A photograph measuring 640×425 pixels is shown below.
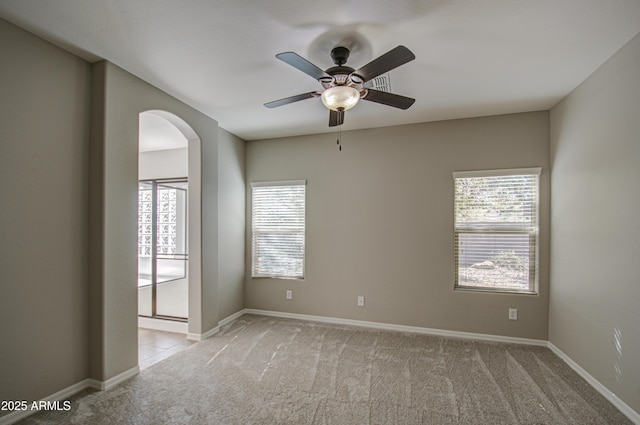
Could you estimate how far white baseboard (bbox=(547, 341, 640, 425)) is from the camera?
7.41 feet

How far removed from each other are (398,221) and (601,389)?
2436mm

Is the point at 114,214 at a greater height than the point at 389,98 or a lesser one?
lesser

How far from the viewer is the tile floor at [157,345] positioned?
129 inches

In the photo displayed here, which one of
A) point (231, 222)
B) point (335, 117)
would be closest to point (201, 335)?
point (231, 222)

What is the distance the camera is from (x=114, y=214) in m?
2.70

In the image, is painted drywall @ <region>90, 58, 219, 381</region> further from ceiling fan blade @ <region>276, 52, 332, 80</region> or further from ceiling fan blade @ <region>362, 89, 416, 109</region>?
ceiling fan blade @ <region>362, 89, 416, 109</region>

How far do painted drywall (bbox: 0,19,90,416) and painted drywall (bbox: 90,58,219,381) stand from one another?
0.10 m

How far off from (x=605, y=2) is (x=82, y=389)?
4.66 meters

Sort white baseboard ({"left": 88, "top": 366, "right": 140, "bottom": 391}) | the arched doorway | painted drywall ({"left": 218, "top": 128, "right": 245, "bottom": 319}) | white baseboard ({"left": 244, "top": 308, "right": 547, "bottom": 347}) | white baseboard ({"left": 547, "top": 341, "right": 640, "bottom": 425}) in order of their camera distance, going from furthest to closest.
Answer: the arched doorway < painted drywall ({"left": 218, "top": 128, "right": 245, "bottom": 319}) < white baseboard ({"left": 244, "top": 308, "right": 547, "bottom": 347}) < white baseboard ({"left": 88, "top": 366, "right": 140, "bottom": 391}) < white baseboard ({"left": 547, "top": 341, "right": 640, "bottom": 425})

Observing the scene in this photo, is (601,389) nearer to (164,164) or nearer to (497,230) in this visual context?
(497,230)

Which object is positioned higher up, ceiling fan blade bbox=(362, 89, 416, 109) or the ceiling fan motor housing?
the ceiling fan motor housing

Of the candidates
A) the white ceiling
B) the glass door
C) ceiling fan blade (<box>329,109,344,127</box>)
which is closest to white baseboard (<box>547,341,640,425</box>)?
the white ceiling

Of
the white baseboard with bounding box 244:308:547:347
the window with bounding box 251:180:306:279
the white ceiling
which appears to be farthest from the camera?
the window with bounding box 251:180:306:279

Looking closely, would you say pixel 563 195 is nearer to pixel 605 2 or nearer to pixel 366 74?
pixel 605 2
